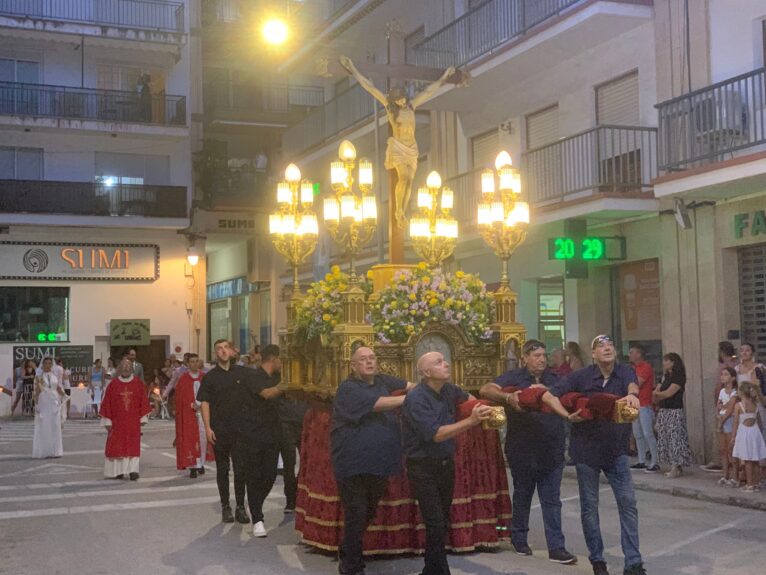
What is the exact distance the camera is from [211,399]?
1064 cm

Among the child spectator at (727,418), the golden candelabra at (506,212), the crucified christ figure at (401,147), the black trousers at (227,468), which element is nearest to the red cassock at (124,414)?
the black trousers at (227,468)

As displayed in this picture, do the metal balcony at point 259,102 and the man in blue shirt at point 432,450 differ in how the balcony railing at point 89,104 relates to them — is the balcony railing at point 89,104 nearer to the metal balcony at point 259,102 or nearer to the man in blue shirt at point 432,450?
the metal balcony at point 259,102

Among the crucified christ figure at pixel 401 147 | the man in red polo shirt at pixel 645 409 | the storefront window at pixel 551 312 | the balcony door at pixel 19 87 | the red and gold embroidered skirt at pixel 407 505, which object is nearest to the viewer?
the red and gold embroidered skirt at pixel 407 505

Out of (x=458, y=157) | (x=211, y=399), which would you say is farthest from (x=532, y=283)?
(x=211, y=399)

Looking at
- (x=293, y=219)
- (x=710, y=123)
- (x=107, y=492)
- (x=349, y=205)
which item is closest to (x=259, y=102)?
(x=710, y=123)

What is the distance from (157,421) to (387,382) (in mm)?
20904

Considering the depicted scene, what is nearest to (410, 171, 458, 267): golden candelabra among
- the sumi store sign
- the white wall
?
the white wall

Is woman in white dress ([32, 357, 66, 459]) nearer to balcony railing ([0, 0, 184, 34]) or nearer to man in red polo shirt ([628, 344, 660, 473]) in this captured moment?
man in red polo shirt ([628, 344, 660, 473])

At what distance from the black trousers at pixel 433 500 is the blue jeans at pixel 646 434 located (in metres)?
7.38

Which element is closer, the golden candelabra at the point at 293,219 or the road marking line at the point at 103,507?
the road marking line at the point at 103,507

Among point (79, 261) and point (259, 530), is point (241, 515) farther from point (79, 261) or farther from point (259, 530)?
point (79, 261)

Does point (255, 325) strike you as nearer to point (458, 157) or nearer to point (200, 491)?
point (458, 157)

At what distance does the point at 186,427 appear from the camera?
1461 cm

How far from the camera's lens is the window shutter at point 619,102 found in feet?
57.1
